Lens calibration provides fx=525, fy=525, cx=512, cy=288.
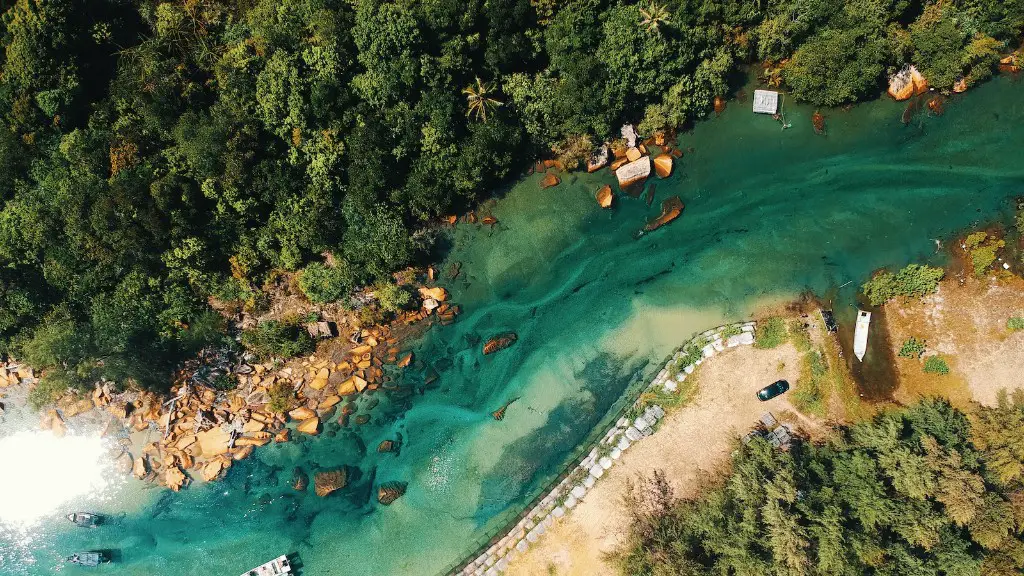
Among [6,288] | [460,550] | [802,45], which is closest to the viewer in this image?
[6,288]

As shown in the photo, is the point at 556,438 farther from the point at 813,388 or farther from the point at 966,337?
the point at 966,337

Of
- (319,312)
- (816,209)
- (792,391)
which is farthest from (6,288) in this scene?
(816,209)

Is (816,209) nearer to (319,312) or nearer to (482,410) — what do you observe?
(482,410)

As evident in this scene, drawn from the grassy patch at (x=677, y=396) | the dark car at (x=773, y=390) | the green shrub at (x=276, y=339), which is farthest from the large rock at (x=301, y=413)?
the dark car at (x=773, y=390)

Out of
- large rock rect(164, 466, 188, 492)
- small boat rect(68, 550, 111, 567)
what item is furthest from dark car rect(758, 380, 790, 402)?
small boat rect(68, 550, 111, 567)

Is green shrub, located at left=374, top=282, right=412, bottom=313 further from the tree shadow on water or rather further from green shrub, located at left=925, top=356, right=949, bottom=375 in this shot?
green shrub, located at left=925, top=356, right=949, bottom=375

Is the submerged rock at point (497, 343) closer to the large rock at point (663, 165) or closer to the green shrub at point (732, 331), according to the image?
the green shrub at point (732, 331)

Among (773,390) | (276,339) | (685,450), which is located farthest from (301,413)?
(773,390)
